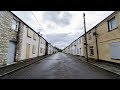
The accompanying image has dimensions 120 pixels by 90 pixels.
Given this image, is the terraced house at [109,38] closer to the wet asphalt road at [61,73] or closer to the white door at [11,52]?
the wet asphalt road at [61,73]

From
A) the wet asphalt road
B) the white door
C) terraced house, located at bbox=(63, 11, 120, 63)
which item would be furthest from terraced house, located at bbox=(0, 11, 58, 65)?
terraced house, located at bbox=(63, 11, 120, 63)

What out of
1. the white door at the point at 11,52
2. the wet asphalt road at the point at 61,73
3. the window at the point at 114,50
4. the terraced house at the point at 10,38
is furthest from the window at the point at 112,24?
the white door at the point at 11,52

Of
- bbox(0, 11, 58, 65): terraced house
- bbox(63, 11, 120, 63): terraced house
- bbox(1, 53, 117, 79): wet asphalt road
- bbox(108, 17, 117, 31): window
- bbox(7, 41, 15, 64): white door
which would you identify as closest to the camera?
bbox(1, 53, 117, 79): wet asphalt road

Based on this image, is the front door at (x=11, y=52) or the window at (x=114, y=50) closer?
the window at (x=114, y=50)

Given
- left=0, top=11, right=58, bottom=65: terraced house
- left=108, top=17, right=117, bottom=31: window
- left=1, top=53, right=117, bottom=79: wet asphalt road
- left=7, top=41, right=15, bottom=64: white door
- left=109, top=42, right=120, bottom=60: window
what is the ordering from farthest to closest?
left=108, top=17, right=117, bottom=31: window → left=7, top=41, right=15, bottom=64: white door → left=109, top=42, right=120, bottom=60: window → left=0, top=11, right=58, bottom=65: terraced house → left=1, top=53, right=117, bottom=79: wet asphalt road

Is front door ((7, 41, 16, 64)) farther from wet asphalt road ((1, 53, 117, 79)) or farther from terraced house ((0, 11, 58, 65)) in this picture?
wet asphalt road ((1, 53, 117, 79))

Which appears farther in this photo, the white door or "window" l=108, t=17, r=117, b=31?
"window" l=108, t=17, r=117, b=31

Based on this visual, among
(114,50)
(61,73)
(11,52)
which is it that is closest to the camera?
(61,73)

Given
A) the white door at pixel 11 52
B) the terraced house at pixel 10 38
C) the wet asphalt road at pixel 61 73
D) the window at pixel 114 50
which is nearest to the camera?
Result: the wet asphalt road at pixel 61 73

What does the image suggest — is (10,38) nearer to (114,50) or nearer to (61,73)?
(61,73)

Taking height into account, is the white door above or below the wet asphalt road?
above

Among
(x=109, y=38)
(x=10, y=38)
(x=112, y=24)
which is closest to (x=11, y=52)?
(x=10, y=38)
